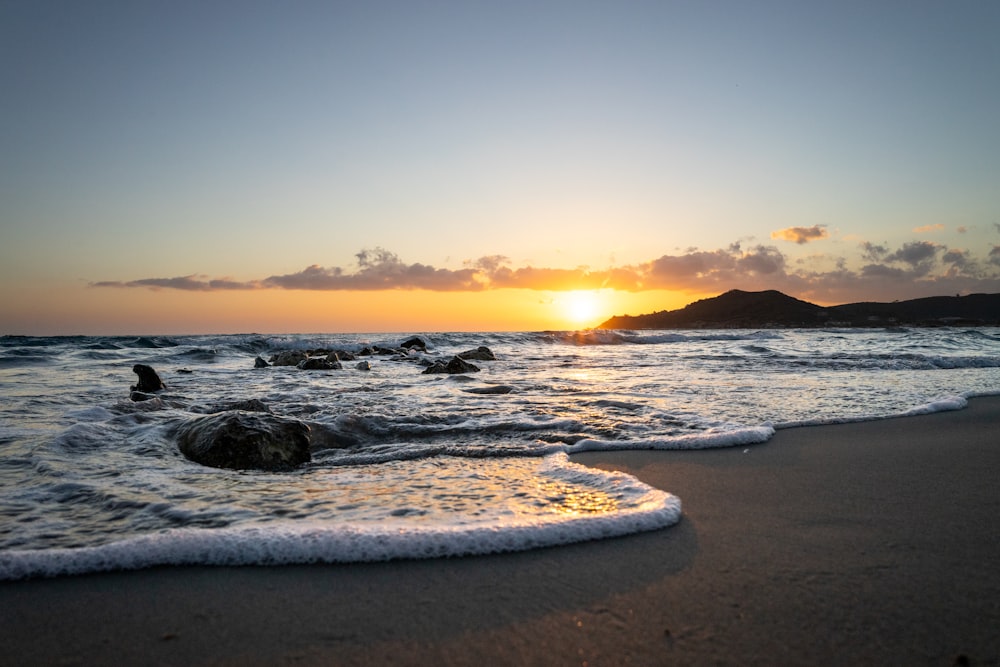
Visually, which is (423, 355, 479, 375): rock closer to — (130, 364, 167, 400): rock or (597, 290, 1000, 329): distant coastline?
(130, 364, 167, 400): rock

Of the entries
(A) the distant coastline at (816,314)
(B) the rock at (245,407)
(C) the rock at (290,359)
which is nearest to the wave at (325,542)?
(B) the rock at (245,407)

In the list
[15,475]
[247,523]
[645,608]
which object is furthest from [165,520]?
[645,608]

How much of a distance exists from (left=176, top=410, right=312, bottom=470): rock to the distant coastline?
64.6 meters

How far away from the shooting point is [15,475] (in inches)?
142

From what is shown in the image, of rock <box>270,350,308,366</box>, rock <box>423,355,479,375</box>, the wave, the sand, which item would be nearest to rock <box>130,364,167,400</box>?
rock <box>423,355,479,375</box>

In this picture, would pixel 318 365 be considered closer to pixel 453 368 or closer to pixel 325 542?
pixel 453 368

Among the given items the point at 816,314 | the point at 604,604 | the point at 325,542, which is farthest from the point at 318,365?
the point at 816,314

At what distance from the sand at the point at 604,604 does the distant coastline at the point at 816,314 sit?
64170mm

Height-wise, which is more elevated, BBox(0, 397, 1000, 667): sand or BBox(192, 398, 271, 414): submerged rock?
BBox(0, 397, 1000, 667): sand

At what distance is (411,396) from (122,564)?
5725 mm

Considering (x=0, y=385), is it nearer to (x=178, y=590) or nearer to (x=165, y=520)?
(x=165, y=520)

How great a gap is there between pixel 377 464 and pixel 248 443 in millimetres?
984

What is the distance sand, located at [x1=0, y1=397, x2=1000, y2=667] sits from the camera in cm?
157

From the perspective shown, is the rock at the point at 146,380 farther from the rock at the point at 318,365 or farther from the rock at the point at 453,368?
the rock at the point at 453,368
